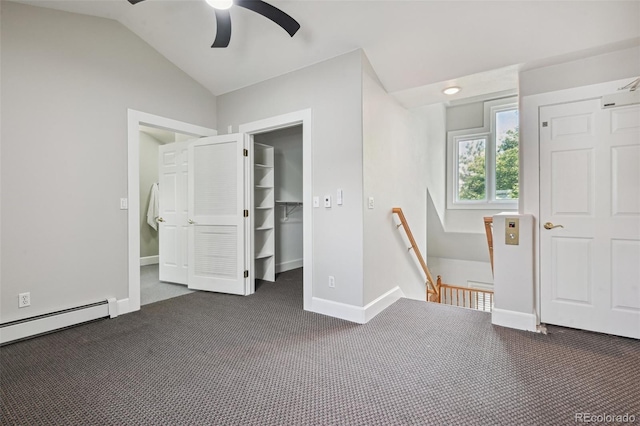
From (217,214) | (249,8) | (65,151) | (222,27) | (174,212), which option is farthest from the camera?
(174,212)

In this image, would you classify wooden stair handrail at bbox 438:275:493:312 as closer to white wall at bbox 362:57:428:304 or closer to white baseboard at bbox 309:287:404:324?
white wall at bbox 362:57:428:304

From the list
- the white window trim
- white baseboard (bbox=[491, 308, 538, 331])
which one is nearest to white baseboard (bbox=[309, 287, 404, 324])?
white baseboard (bbox=[491, 308, 538, 331])

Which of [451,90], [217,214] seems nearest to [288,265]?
[217,214]

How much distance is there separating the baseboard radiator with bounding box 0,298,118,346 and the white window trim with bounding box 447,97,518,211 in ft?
19.5

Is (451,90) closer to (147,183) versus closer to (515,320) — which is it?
(515,320)

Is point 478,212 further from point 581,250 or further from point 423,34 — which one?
point 423,34

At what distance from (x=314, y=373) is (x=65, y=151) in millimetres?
2974

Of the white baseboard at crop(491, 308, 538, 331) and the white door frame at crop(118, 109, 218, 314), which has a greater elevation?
the white door frame at crop(118, 109, 218, 314)

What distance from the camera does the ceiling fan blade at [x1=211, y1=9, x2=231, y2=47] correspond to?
2240mm

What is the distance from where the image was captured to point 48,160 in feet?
8.84

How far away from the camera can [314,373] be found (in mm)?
1977

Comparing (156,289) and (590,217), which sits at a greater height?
(590,217)

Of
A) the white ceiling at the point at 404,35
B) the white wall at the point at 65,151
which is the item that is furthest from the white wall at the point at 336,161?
the white wall at the point at 65,151

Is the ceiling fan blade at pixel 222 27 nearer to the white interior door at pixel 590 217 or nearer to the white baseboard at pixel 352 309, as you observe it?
the white baseboard at pixel 352 309
